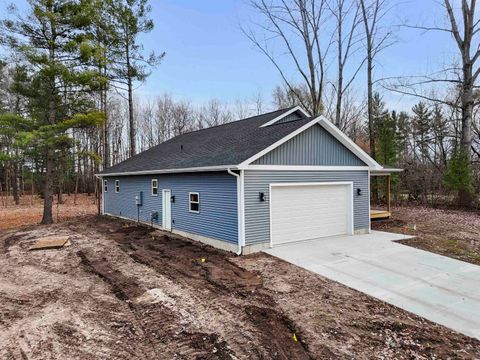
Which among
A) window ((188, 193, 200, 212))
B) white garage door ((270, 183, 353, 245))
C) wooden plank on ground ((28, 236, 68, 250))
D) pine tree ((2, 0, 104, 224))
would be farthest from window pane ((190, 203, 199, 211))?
pine tree ((2, 0, 104, 224))

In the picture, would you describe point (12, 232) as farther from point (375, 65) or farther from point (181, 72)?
point (375, 65)

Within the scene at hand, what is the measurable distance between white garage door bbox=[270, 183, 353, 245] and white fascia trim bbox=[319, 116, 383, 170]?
109 cm

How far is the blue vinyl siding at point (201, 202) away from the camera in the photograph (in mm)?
8891

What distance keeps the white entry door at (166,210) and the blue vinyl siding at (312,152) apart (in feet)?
14.8

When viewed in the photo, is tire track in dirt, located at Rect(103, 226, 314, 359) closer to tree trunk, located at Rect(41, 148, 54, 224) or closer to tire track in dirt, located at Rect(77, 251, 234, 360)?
tire track in dirt, located at Rect(77, 251, 234, 360)

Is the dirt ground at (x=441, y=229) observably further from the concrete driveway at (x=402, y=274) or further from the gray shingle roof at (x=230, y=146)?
the gray shingle roof at (x=230, y=146)

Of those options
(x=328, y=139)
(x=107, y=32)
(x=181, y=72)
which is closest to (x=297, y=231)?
(x=328, y=139)

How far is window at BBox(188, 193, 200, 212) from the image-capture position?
33.4 ft

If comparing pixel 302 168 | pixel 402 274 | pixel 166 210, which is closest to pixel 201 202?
pixel 166 210

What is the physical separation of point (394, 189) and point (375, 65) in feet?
27.0

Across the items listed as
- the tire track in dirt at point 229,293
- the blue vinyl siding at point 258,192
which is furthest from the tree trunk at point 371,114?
the tire track in dirt at point 229,293

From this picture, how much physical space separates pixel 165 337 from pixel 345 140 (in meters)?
8.46

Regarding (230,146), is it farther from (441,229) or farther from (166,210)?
(441,229)

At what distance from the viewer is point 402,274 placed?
6.81m
